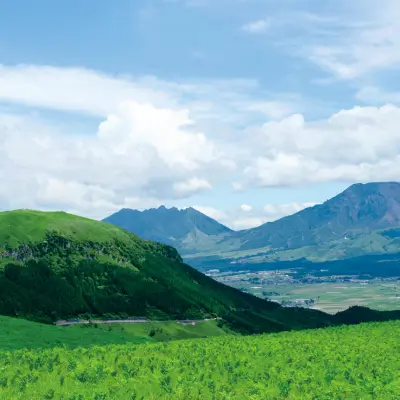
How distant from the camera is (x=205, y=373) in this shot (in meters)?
52.5

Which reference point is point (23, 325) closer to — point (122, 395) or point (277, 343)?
point (277, 343)

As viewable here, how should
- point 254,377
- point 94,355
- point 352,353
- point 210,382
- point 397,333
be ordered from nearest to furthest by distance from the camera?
point 210,382 → point 254,377 → point 94,355 → point 352,353 → point 397,333

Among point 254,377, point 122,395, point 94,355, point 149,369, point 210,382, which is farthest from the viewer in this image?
point 94,355

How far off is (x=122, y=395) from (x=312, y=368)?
75.2 feet

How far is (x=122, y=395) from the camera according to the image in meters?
41.3

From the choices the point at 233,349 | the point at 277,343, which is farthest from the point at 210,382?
the point at 277,343

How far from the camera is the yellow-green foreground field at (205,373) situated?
140 ft

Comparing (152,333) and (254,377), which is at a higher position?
(254,377)

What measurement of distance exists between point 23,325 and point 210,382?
272 feet

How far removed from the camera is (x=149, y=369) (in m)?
53.6

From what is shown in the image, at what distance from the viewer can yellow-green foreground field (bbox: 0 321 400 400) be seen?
42688 millimetres

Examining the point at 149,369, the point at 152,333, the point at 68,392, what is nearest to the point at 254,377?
the point at 149,369

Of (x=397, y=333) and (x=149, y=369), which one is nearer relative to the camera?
(x=149, y=369)

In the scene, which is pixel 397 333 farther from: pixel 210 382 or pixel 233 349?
pixel 210 382
